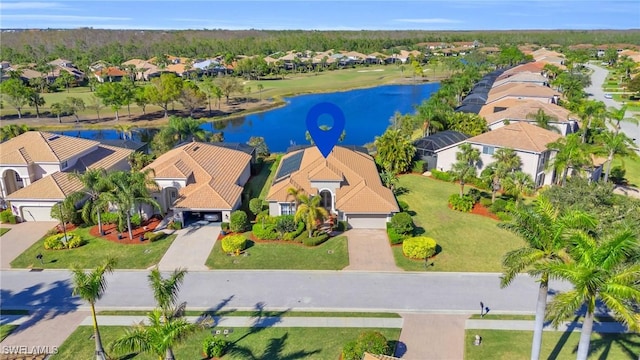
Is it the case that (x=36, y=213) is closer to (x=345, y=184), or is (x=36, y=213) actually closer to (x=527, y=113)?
(x=345, y=184)

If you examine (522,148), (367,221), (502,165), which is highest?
(522,148)

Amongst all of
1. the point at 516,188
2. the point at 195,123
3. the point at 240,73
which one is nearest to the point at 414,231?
the point at 516,188

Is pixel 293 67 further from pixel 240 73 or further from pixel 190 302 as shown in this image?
pixel 190 302

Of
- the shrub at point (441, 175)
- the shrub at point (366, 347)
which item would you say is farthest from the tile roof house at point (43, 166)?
the shrub at point (441, 175)

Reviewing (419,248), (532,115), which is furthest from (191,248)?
(532,115)

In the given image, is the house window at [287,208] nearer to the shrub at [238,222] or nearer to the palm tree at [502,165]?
the shrub at [238,222]
